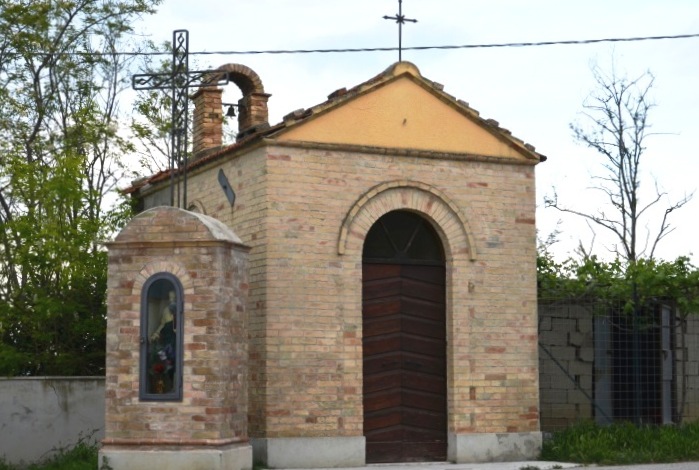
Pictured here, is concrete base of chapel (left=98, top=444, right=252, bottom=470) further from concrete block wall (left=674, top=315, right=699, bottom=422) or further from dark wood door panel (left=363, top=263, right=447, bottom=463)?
concrete block wall (left=674, top=315, right=699, bottom=422)

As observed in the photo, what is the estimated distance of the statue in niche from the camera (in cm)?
1578

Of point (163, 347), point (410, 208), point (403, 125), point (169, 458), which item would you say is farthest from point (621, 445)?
point (163, 347)

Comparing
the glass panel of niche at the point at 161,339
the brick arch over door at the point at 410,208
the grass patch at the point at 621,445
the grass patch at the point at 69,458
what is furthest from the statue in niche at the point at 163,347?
the grass patch at the point at 621,445

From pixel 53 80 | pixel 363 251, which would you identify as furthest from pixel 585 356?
pixel 53 80

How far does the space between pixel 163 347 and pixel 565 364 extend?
6959 millimetres

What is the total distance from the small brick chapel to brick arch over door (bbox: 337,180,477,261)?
0.09 feet

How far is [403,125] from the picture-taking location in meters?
18.2

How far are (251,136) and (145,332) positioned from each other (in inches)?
127

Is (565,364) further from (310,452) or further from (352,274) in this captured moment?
(310,452)

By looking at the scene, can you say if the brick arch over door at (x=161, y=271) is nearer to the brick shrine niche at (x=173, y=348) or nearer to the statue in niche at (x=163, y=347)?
the brick shrine niche at (x=173, y=348)

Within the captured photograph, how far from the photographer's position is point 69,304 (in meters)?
20.3

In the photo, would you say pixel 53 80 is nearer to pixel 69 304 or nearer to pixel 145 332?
pixel 69 304

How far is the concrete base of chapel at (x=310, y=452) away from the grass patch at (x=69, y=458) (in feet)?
7.82

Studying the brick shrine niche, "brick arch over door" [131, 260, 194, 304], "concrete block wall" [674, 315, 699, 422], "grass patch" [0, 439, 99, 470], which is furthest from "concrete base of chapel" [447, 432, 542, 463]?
"grass patch" [0, 439, 99, 470]
